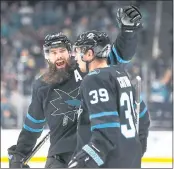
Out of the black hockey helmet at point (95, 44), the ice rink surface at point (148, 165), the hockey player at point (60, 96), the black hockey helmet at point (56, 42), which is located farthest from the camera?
the ice rink surface at point (148, 165)

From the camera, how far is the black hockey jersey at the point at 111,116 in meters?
1.90

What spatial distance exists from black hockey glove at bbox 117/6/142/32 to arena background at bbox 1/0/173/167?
2.06 m

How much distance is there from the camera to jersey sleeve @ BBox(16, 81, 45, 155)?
8.55ft

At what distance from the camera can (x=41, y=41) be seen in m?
7.78

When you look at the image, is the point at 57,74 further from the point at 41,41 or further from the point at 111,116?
the point at 41,41

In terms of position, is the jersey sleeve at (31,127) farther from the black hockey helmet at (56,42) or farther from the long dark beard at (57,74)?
the black hockey helmet at (56,42)

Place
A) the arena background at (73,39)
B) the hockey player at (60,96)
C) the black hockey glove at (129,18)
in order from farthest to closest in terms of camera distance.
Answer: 1. the arena background at (73,39)
2. the hockey player at (60,96)
3. the black hockey glove at (129,18)

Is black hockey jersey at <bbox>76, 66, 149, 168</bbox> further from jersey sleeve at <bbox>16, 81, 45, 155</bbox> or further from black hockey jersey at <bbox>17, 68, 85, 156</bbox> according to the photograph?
jersey sleeve at <bbox>16, 81, 45, 155</bbox>

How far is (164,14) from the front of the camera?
7.97 m

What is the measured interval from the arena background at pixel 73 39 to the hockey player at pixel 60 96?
1676 mm

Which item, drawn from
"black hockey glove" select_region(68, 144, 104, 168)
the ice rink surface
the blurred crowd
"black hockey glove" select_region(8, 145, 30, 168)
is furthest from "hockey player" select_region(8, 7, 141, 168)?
the blurred crowd

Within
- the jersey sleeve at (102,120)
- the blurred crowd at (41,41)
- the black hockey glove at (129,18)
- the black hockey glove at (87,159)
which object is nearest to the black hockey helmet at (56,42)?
the black hockey glove at (129,18)

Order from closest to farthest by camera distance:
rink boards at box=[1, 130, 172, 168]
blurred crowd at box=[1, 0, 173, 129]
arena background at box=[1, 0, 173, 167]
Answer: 1. rink boards at box=[1, 130, 172, 168]
2. arena background at box=[1, 0, 173, 167]
3. blurred crowd at box=[1, 0, 173, 129]

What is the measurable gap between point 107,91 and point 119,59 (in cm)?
67
